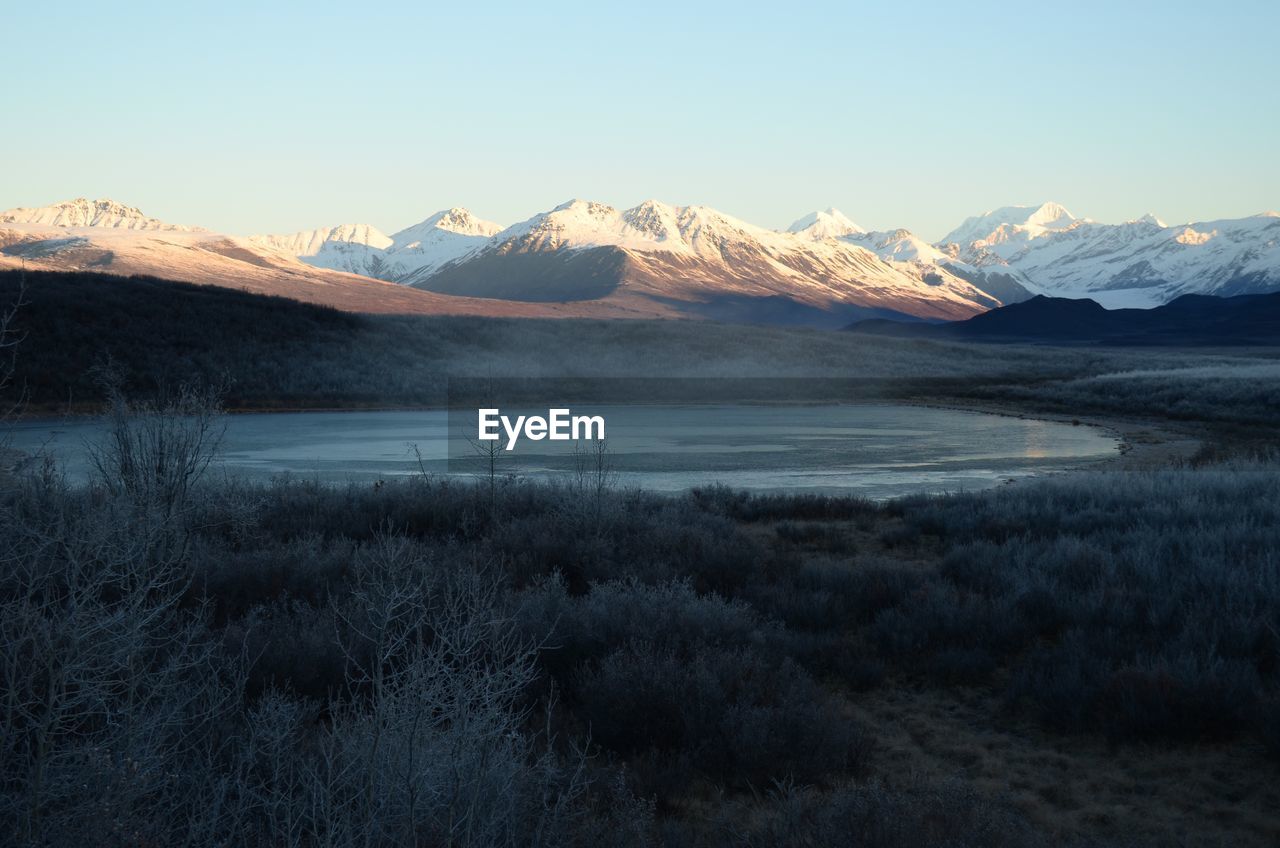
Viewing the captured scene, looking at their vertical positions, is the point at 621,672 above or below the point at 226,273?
below

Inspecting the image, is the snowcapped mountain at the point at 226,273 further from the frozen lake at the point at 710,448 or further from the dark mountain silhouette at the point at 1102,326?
the frozen lake at the point at 710,448

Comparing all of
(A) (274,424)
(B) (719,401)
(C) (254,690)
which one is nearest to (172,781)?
(C) (254,690)

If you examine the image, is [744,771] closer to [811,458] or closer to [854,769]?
[854,769]

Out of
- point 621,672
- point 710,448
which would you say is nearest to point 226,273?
point 710,448

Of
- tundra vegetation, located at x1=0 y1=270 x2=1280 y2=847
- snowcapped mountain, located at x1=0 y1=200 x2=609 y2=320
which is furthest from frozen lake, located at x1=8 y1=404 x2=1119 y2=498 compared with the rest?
snowcapped mountain, located at x1=0 y1=200 x2=609 y2=320

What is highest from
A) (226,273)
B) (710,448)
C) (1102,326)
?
(226,273)

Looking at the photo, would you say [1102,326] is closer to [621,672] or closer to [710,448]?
[710,448]
